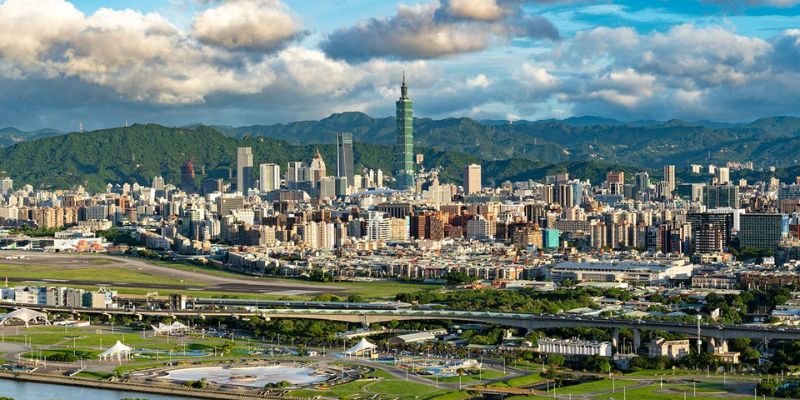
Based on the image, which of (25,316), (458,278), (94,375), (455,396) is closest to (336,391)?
(455,396)

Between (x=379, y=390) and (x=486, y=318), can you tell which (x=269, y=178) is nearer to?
(x=486, y=318)

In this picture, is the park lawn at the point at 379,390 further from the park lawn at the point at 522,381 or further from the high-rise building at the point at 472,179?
the high-rise building at the point at 472,179

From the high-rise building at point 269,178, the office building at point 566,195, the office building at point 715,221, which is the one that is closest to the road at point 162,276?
the office building at point 715,221

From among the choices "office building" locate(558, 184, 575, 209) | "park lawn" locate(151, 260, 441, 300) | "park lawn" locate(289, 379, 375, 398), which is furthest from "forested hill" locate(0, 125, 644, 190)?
"park lawn" locate(289, 379, 375, 398)

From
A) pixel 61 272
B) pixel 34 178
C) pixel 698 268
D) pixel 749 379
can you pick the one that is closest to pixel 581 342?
pixel 749 379

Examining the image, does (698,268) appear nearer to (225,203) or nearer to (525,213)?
(525,213)

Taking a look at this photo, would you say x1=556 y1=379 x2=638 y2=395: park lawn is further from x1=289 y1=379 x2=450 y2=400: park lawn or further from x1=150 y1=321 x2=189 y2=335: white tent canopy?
x1=150 y1=321 x2=189 y2=335: white tent canopy

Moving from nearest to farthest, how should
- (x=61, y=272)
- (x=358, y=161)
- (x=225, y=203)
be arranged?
(x=61, y=272) < (x=225, y=203) < (x=358, y=161)
